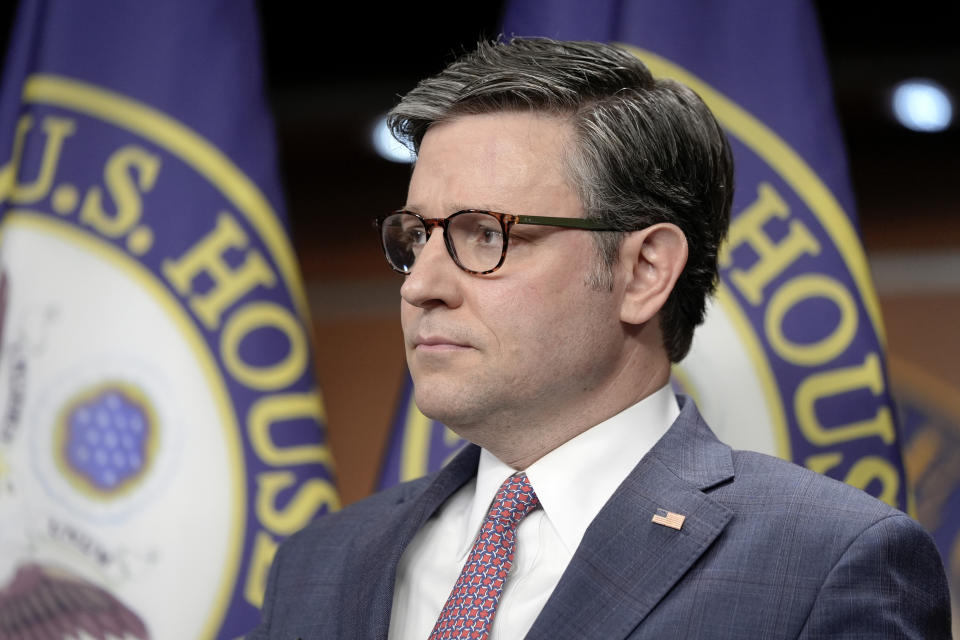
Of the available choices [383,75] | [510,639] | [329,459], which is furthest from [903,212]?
[510,639]

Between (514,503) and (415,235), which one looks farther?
(415,235)

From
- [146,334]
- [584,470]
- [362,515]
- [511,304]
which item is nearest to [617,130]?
[511,304]

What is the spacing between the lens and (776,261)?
6.81ft

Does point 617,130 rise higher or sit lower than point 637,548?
higher

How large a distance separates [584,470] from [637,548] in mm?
153

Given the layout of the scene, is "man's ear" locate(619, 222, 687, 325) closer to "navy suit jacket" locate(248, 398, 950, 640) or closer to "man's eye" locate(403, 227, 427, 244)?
"navy suit jacket" locate(248, 398, 950, 640)

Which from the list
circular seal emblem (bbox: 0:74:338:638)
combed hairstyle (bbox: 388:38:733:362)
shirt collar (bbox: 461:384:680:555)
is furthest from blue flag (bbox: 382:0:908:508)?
shirt collar (bbox: 461:384:680:555)

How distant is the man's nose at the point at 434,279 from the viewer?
1432 millimetres

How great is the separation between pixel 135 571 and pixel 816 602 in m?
1.37

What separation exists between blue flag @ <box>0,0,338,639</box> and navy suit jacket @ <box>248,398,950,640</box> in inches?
29.5

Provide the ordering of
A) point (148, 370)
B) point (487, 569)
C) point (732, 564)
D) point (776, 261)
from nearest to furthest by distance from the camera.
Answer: point (732, 564)
point (487, 569)
point (776, 261)
point (148, 370)

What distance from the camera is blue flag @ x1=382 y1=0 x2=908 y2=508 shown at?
202 cm

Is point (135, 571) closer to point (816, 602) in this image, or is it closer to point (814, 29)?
point (816, 602)

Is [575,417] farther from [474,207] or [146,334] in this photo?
[146,334]
